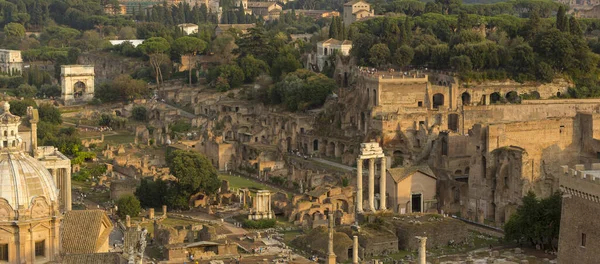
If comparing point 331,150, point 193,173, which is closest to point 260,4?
point 331,150

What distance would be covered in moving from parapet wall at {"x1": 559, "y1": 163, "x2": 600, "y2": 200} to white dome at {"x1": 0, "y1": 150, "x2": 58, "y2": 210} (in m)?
16.5

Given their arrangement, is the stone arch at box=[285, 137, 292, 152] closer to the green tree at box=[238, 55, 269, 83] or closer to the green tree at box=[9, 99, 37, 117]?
the green tree at box=[238, 55, 269, 83]

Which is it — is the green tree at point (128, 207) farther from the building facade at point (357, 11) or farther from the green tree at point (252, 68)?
the building facade at point (357, 11)

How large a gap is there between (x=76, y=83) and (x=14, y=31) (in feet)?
135

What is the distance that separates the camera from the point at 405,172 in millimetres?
53156

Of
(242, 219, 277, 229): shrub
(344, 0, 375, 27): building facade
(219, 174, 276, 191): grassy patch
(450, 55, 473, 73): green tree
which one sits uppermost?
(344, 0, 375, 27): building facade

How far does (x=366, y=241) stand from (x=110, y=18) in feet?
352

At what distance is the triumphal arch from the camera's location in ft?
318

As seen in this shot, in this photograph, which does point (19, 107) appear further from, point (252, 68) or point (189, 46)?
point (189, 46)

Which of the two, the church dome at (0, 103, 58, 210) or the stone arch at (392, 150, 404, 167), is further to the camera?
the stone arch at (392, 150, 404, 167)

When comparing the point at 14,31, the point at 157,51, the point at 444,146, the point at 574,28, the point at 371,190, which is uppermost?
the point at 574,28

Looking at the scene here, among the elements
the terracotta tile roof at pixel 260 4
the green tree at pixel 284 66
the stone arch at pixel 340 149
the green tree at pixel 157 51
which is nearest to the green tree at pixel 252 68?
the green tree at pixel 284 66

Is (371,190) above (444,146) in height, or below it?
below

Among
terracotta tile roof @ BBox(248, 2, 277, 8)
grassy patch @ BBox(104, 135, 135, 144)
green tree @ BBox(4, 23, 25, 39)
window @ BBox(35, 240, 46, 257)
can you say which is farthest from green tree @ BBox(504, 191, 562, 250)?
terracotta tile roof @ BBox(248, 2, 277, 8)
